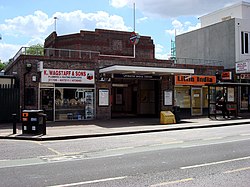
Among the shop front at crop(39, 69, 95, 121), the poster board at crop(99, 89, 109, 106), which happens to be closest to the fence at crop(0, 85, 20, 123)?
the shop front at crop(39, 69, 95, 121)

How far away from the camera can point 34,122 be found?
44.9ft

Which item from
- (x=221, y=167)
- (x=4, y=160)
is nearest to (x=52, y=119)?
(x=4, y=160)

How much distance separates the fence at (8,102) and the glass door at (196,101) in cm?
1347

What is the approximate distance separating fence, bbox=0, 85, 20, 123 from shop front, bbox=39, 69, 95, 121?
1456 millimetres

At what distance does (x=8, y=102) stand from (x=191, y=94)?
13.8m

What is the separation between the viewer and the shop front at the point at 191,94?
23.8m

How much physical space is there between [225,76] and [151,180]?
21.3m

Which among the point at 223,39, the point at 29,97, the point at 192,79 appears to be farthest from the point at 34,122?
the point at 223,39

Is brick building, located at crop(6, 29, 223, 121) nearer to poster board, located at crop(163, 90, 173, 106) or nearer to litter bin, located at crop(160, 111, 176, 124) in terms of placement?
poster board, located at crop(163, 90, 173, 106)

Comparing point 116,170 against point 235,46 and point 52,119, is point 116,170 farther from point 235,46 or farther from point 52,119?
point 235,46

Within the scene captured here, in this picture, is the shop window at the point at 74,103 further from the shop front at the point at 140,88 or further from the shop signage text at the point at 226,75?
the shop signage text at the point at 226,75

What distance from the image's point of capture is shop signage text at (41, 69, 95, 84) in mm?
18734

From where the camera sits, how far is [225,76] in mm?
25750

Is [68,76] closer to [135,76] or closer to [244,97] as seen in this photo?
[135,76]
